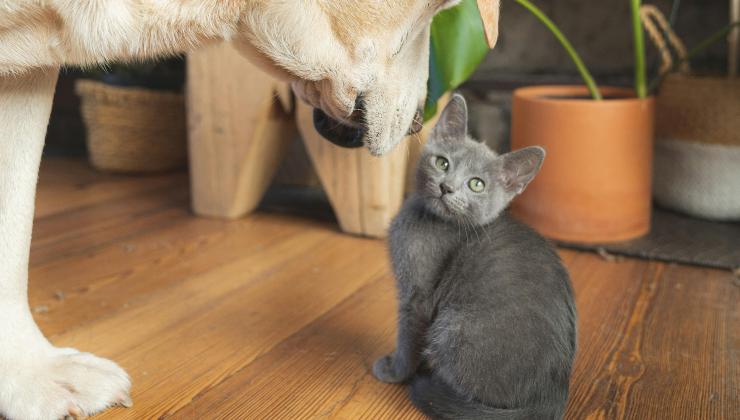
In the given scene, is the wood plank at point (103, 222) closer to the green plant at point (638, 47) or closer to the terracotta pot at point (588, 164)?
the terracotta pot at point (588, 164)

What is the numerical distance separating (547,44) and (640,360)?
1.56 meters

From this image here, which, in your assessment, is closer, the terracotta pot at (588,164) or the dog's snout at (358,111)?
the dog's snout at (358,111)

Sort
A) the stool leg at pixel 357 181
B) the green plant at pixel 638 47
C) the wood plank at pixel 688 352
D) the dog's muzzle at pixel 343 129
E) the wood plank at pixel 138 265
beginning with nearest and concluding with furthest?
the wood plank at pixel 688 352, the dog's muzzle at pixel 343 129, the wood plank at pixel 138 265, the green plant at pixel 638 47, the stool leg at pixel 357 181

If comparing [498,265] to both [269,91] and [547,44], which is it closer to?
[269,91]

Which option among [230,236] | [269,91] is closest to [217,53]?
[269,91]

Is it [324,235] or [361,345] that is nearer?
[361,345]

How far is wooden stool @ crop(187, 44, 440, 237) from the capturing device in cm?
180

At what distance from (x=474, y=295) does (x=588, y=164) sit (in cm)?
88

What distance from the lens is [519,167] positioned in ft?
3.43

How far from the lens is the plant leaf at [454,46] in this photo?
1.38 meters

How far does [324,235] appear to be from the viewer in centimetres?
184

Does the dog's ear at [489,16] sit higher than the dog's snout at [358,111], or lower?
higher

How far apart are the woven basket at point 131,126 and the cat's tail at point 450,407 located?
5.88 feet

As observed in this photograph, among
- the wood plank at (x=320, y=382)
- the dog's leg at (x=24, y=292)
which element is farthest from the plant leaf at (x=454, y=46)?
the dog's leg at (x=24, y=292)
